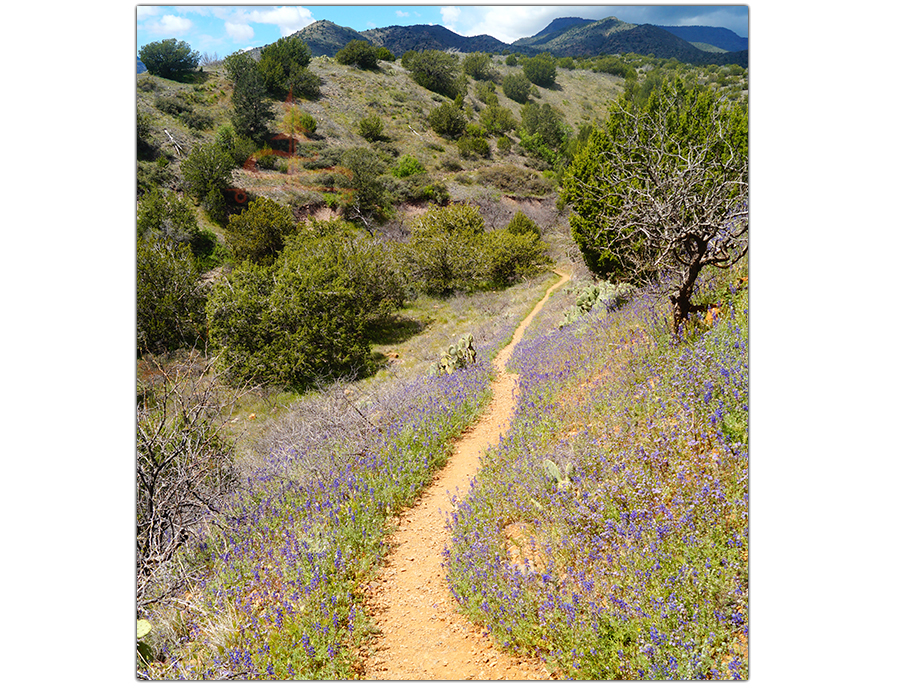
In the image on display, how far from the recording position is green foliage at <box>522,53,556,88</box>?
49850 mm

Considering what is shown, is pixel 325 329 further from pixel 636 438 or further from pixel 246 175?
pixel 246 175

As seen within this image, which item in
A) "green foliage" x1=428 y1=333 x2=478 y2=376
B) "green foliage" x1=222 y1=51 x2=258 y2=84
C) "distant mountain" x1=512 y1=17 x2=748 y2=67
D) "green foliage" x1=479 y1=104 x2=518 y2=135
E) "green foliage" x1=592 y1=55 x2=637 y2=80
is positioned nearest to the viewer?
"distant mountain" x1=512 y1=17 x2=748 y2=67

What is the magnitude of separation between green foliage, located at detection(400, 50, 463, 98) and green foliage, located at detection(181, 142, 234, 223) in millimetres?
19585

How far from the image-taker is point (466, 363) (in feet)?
35.5

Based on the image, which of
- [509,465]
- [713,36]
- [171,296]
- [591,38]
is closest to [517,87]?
[171,296]

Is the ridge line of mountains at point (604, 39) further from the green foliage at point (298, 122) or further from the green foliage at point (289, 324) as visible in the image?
the green foliage at point (298, 122)

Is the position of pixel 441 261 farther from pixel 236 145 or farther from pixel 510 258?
pixel 236 145

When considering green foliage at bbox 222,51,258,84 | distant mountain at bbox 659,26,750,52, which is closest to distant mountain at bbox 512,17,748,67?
distant mountain at bbox 659,26,750,52

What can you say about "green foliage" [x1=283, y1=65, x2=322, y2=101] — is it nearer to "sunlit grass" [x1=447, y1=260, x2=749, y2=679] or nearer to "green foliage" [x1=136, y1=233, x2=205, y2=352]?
"green foliage" [x1=136, y1=233, x2=205, y2=352]

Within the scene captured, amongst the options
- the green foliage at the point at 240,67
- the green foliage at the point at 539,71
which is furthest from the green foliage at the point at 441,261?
the green foliage at the point at 539,71

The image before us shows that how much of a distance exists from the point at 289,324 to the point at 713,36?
12704 millimetres

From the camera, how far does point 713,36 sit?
4582 millimetres

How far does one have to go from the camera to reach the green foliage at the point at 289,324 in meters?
14.2

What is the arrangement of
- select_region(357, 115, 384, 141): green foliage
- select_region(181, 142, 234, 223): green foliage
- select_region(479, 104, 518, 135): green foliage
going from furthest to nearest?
select_region(479, 104, 518, 135): green foliage, select_region(357, 115, 384, 141): green foliage, select_region(181, 142, 234, 223): green foliage
